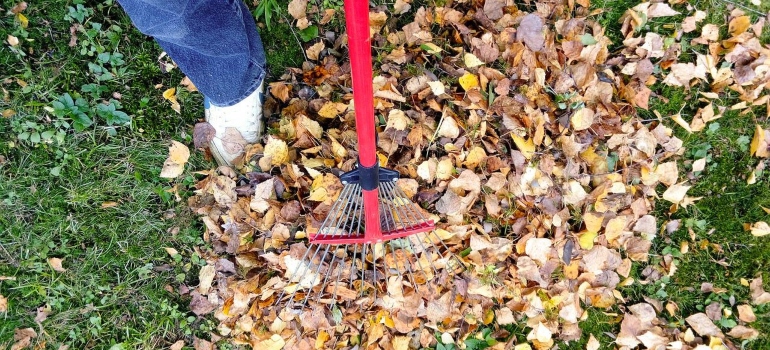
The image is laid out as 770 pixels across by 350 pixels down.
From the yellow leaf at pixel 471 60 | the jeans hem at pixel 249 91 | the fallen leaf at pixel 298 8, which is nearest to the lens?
the jeans hem at pixel 249 91

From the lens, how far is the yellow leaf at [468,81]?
5.26 feet

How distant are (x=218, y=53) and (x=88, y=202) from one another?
76cm

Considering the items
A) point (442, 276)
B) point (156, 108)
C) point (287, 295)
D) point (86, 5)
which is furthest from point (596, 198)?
point (86, 5)

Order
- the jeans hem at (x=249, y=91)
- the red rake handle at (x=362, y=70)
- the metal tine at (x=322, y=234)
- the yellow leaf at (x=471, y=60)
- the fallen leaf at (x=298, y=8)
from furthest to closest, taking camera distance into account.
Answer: the fallen leaf at (x=298, y=8) < the yellow leaf at (x=471, y=60) < the jeans hem at (x=249, y=91) < the metal tine at (x=322, y=234) < the red rake handle at (x=362, y=70)

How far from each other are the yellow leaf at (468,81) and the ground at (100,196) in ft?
1.73

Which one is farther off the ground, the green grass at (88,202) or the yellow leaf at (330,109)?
the yellow leaf at (330,109)

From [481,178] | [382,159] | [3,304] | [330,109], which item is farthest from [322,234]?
[3,304]

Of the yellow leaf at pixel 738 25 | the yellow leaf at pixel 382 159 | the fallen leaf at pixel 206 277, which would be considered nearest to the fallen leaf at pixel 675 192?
the yellow leaf at pixel 738 25

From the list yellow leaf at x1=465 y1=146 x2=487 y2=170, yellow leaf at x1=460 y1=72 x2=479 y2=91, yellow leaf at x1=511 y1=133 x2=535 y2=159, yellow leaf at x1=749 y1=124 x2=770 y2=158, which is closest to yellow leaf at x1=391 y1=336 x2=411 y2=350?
yellow leaf at x1=465 y1=146 x2=487 y2=170

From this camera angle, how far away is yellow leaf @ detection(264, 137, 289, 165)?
1.54m

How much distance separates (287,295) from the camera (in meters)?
1.54

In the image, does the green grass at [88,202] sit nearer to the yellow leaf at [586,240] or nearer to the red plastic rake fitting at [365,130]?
the red plastic rake fitting at [365,130]

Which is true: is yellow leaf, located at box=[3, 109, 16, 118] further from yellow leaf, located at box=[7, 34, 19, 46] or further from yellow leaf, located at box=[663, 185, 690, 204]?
yellow leaf, located at box=[663, 185, 690, 204]

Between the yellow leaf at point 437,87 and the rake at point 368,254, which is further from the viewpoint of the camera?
the yellow leaf at point 437,87
